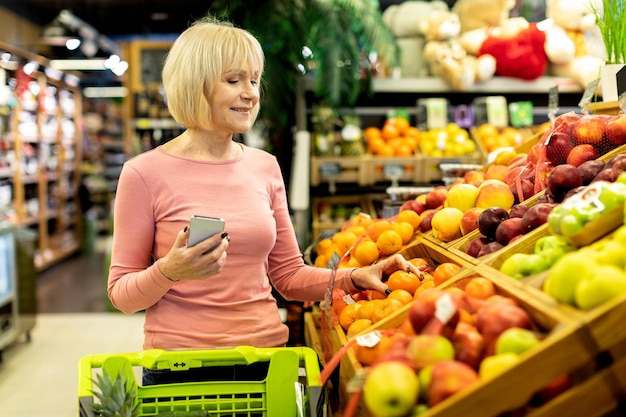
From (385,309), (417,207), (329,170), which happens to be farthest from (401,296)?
(329,170)

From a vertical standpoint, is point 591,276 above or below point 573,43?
below

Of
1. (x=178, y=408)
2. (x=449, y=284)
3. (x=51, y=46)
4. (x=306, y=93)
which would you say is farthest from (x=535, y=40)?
(x=51, y=46)

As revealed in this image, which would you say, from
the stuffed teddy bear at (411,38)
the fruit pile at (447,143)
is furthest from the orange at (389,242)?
the stuffed teddy bear at (411,38)

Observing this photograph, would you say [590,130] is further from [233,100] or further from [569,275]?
[233,100]

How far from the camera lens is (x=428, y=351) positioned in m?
1.04

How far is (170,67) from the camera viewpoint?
5.66ft

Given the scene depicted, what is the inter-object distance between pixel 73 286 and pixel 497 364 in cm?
717

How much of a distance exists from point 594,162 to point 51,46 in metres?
8.22

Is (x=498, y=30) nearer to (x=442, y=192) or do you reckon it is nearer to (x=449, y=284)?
(x=442, y=192)

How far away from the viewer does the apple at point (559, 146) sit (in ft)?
5.83

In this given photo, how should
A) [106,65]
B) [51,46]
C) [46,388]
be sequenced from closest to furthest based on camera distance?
[46,388] → [51,46] → [106,65]

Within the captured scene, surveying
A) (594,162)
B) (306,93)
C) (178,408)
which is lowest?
(178,408)

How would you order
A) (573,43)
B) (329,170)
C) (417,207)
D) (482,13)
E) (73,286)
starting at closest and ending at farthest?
1. (417,207)
2. (329,170)
3. (573,43)
4. (482,13)
5. (73,286)

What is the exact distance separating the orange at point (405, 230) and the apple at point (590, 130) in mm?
589
